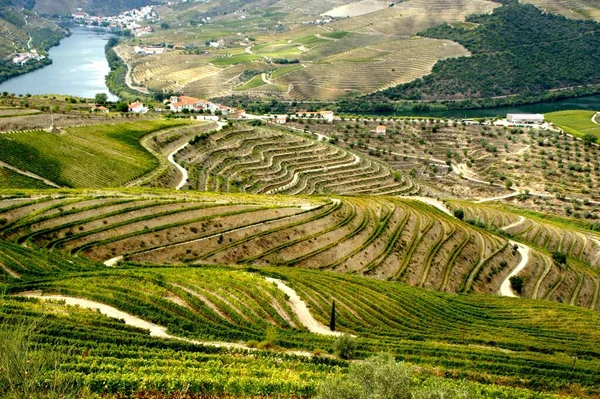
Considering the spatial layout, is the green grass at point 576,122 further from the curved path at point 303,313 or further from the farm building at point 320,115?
the curved path at point 303,313

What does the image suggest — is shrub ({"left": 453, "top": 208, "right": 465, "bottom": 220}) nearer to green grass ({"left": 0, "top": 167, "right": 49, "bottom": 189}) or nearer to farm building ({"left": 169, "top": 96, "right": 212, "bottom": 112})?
green grass ({"left": 0, "top": 167, "right": 49, "bottom": 189})

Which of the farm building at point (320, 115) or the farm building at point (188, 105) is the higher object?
the farm building at point (188, 105)

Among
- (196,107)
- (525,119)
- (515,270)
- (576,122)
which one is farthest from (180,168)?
(576,122)

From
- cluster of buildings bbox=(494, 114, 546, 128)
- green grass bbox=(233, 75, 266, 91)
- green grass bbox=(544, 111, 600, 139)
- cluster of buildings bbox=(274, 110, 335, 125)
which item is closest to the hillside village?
cluster of buildings bbox=(274, 110, 335, 125)

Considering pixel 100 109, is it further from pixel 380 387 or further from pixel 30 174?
pixel 380 387

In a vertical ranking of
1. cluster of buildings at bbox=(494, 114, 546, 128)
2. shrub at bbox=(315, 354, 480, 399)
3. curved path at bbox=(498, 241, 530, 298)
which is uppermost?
shrub at bbox=(315, 354, 480, 399)

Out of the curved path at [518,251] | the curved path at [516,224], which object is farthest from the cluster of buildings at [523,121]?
the curved path at [518,251]
